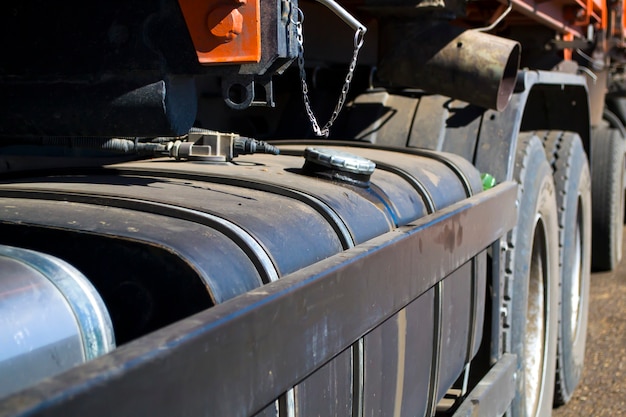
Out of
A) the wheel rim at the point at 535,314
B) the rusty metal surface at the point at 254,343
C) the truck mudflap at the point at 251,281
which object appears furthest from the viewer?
the wheel rim at the point at 535,314

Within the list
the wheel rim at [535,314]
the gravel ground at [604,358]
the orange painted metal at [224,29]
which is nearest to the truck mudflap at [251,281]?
the orange painted metal at [224,29]

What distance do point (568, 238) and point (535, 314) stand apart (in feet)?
1.77

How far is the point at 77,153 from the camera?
7.86 ft

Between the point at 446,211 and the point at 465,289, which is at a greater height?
the point at 446,211

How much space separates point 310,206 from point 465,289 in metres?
0.80

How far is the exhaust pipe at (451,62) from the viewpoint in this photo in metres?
2.90

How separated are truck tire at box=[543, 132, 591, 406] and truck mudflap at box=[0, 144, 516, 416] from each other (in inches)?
64.2

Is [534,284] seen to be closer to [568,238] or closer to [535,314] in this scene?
[535,314]

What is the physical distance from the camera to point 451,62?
2.97 m

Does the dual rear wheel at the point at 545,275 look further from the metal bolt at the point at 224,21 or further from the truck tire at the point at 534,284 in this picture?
the metal bolt at the point at 224,21

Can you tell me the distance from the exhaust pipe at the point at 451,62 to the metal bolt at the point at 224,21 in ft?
4.96

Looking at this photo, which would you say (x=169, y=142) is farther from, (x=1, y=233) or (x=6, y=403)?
(x=6, y=403)

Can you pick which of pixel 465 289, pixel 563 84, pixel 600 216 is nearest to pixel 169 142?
pixel 465 289

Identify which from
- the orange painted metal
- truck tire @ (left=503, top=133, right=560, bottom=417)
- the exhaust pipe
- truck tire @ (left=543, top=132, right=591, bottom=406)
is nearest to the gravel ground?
truck tire @ (left=543, top=132, right=591, bottom=406)
